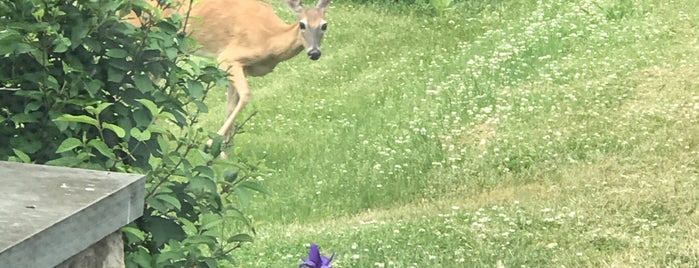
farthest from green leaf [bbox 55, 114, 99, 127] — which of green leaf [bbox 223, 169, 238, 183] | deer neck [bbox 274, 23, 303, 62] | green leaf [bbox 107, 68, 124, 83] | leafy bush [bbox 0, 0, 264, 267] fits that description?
Answer: deer neck [bbox 274, 23, 303, 62]

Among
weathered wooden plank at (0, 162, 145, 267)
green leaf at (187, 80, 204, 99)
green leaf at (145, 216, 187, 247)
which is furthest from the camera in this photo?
green leaf at (187, 80, 204, 99)

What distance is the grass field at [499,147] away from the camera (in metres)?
7.61

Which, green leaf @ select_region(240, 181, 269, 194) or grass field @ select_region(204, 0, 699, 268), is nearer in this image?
green leaf @ select_region(240, 181, 269, 194)

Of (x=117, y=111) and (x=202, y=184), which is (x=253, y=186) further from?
(x=117, y=111)

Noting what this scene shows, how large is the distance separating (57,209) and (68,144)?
0.84m

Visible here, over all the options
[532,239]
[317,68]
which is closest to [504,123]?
[532,239]

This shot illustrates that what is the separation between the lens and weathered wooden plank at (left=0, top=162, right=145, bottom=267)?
2.57 meters

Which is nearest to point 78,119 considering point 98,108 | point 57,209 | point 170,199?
point 98,108

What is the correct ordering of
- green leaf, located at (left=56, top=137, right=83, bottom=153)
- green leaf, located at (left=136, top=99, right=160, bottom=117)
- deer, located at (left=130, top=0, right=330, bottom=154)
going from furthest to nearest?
deer, located at (left=130, top=0, right=330, bottom=154) < green leaf, located at (left=136, top=99, right=160, bottom=117) < green leaf, located at (left=56, top=137, right=83, bottom=153)

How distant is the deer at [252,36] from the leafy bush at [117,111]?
26.6 feet

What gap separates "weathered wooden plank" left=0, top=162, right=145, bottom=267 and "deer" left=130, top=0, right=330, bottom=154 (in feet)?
29.7

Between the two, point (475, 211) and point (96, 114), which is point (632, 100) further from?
point (96, 114)

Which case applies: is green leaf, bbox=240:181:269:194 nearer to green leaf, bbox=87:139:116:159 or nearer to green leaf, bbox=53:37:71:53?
green leaf, bbox=87:139:116:159

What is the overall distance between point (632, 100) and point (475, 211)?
3140 mm
